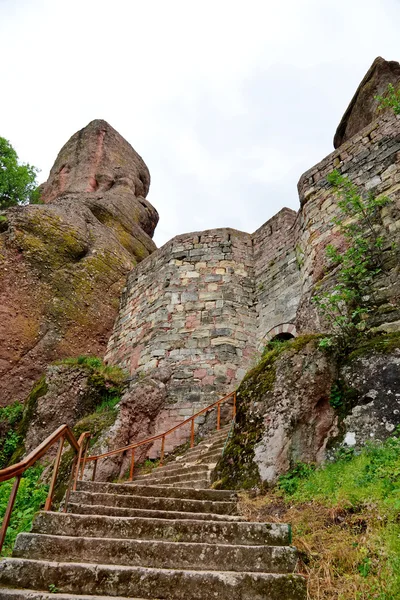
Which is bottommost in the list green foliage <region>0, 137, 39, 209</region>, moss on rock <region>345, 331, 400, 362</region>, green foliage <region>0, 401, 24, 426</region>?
green foliage <region>0, 401, 24, 426</region>

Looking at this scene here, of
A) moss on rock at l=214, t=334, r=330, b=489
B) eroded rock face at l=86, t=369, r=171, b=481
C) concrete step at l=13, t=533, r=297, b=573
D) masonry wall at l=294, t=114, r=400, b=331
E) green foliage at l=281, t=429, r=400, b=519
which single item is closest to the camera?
concrete step at l=13, t=533, r=297, b=573

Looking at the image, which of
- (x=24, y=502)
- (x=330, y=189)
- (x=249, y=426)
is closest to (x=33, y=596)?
(x=249, y=426)

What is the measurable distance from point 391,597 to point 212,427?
5652mm

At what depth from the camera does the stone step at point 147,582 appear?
8.05 ft

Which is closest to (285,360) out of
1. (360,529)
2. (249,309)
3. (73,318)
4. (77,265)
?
(360,529)

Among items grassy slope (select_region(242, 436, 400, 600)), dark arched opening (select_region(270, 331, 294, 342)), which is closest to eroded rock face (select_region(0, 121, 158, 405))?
dark arched opening (select_region(270, 331, 294, 342))

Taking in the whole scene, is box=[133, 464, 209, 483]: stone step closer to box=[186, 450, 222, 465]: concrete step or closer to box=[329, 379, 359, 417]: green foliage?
box=[186, 450, 222, 465]: concrete step

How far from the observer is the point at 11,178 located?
17172 mm

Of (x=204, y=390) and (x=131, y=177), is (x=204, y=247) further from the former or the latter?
(x=131, y=177)

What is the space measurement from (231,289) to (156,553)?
749 cm

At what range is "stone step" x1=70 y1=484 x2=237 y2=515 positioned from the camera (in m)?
3.82

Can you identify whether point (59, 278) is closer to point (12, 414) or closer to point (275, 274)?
point (12, 414)

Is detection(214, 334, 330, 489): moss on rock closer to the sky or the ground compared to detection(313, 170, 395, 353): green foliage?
closer to the ground

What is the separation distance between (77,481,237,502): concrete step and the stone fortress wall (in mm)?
2762
